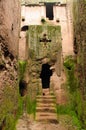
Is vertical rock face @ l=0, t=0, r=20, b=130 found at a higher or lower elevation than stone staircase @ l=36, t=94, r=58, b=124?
higher

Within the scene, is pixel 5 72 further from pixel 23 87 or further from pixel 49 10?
pixel 49 10

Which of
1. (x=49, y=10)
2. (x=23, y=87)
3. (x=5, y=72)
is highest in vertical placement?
(x=49, y=10)

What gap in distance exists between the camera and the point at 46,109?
11102 millimetres

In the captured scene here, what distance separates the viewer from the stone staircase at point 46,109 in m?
10.4

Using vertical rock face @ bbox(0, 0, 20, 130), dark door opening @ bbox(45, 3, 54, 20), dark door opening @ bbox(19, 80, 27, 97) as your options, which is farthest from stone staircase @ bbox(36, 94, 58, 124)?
dark door opening @ bbox(45, 3, 54, 20)

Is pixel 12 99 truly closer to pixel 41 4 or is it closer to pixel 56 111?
pixel 56 111

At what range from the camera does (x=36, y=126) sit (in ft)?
32.3

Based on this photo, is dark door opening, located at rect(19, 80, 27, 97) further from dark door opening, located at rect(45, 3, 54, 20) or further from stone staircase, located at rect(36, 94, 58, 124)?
dark door opening, located at rect(45, 3, 54, 20)

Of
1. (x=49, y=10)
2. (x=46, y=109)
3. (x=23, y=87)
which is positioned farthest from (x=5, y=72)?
(x=49, y=10)

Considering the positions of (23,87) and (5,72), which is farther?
(23,87)

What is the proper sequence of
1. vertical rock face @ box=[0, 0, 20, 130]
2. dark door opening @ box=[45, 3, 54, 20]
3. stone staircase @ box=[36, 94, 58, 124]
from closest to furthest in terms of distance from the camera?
vertical rock face @ box=[0, 0, 20, 130] → stone staircase @ box=[36, 94, 58, 124] → dark door opening @ box=[45, 3, 54, 20]

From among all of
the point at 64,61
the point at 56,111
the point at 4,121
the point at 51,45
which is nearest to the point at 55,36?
the point at 51,45

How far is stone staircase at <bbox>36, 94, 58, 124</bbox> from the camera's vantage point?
10.4 m

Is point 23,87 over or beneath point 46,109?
over
